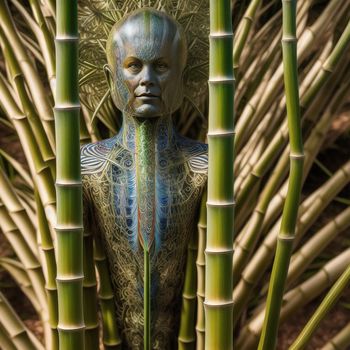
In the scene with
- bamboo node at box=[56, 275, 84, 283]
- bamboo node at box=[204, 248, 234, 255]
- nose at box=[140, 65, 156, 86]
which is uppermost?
nose at box=[140, 65, 156, 86]

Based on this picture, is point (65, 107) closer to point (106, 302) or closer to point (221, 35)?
point (221, 35)

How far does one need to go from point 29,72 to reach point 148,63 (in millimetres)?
253

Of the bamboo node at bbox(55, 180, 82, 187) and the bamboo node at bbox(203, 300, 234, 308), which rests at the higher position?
the bamboo node at bbox(55, 180, 82, 187)

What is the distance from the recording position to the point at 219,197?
50 cm

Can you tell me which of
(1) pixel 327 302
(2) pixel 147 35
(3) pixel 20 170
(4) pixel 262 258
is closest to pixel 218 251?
(1) pixel 327 302

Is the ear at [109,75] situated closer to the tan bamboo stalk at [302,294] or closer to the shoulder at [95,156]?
the shoulder at [95,156]

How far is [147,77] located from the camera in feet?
2.12

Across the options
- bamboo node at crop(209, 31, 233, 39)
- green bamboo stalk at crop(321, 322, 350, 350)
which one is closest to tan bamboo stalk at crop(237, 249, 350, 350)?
green bamboo stalk at crop(321, 322, 350, 350)

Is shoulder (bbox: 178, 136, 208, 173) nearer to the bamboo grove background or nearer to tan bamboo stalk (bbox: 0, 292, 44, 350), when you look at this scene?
the bamboo grove background

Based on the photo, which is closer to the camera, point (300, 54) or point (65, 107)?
point (65, 107)

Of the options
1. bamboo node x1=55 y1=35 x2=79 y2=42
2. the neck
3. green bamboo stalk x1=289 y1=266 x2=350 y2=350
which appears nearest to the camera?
bamboo node x1=55 y1=35 x2=79 y2=42

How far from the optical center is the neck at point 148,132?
0.68 m

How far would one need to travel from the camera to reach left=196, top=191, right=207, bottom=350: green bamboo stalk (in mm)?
707

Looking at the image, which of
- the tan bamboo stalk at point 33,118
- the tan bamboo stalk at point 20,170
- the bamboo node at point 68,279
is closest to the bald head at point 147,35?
the tan bamboo stalk at point 33,118
